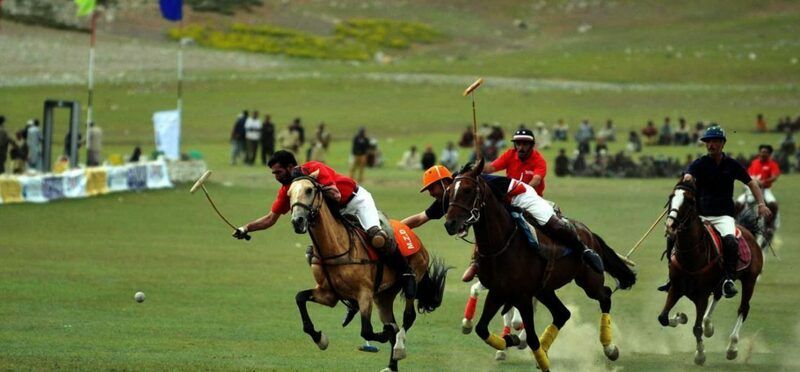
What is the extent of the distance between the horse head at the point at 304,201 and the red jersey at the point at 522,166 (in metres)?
3.75

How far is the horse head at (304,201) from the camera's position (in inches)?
596

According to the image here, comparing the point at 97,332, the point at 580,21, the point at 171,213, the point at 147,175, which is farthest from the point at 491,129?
the point at 580,21

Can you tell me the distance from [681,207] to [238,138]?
3955 centimetres

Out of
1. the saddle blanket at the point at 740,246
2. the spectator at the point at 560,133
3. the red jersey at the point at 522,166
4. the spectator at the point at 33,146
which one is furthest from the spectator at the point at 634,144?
the red jersey at the point at 522,166

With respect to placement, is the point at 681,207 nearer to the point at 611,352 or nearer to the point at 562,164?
the point at 611,352

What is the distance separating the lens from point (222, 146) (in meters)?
65.6

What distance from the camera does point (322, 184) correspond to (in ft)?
53.4

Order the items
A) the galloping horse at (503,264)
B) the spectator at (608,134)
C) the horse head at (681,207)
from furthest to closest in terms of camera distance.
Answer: the spectator at (608,134), the horse head at (681,207), the galloping horse at (503,264)

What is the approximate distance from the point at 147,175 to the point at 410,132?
27.9 m

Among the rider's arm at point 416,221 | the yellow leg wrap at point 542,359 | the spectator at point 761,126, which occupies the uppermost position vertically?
the rider's arm at point 416,221

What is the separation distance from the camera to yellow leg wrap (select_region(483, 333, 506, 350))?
16812 mm

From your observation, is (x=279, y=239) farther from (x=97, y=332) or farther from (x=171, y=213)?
(x=97, y=332)

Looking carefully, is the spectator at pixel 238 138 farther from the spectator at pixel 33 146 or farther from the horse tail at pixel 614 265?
the horse tail at pixel 614 265

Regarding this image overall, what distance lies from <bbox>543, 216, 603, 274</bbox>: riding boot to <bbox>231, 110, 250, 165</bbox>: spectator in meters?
38.0
